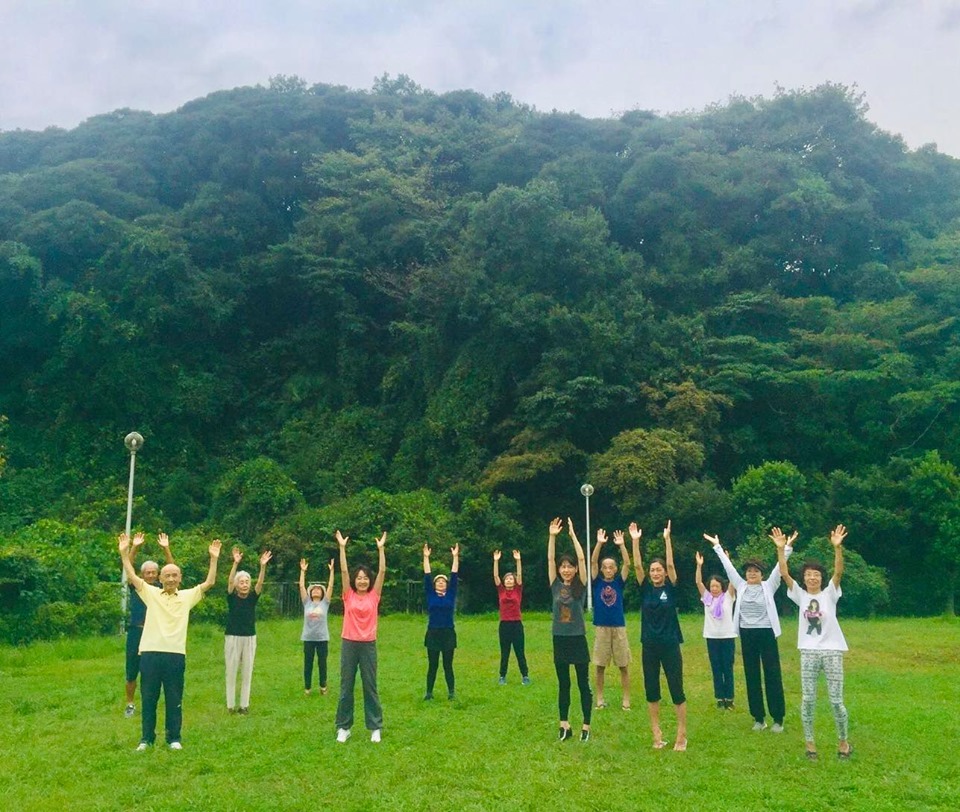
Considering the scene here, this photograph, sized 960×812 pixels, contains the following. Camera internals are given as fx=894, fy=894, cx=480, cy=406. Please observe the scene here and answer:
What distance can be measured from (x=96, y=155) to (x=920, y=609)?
42934mm

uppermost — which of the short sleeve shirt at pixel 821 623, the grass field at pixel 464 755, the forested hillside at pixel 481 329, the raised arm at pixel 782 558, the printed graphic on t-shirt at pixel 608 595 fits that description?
the forested hillside at pixel 481 329

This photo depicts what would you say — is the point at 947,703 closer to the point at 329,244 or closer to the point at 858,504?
the point at 858,504

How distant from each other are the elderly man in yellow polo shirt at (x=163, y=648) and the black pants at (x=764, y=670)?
19.1 feet

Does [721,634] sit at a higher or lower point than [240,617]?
lower

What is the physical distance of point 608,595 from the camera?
10.5 meters

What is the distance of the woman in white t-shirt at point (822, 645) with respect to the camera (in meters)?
8.11

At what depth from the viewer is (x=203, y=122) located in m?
45.9

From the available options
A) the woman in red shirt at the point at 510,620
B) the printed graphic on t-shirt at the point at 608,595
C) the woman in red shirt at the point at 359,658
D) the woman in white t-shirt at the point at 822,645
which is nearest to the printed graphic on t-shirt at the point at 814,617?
the woman in white t-shirt at the point at 822,645

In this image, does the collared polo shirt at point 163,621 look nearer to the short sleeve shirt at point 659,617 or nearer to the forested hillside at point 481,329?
the short sleeve shirt at point 659,617

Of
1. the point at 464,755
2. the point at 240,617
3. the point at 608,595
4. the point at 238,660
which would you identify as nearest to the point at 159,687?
the point at 240,617

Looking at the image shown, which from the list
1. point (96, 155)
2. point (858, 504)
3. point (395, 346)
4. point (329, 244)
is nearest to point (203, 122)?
point (96, 155)

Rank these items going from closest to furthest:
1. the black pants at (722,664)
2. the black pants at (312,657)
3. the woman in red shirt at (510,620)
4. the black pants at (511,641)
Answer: the black pants at (722,664) < the black pants at (312,657) < the woman in red shirt at (510,620) < the black pants at (511,641)

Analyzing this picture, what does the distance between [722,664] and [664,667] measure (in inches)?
105

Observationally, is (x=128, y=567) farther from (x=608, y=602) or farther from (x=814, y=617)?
(x=814, y=617)
